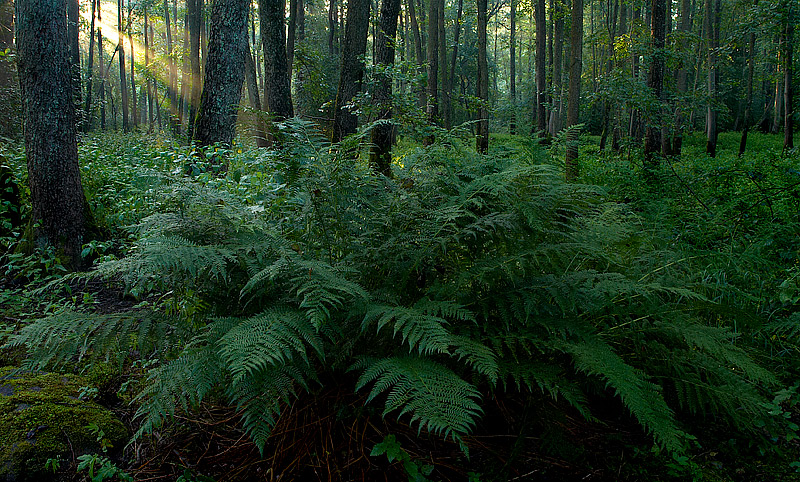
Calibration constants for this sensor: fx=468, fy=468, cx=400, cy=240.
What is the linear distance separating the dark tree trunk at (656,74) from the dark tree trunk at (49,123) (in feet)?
31.4

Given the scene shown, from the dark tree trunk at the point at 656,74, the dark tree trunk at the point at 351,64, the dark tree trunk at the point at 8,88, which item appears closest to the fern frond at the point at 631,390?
the dark tree trunk at the point at 351,64

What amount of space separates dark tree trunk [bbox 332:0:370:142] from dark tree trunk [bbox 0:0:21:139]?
8.94 metres

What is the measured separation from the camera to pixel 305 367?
1.91 m

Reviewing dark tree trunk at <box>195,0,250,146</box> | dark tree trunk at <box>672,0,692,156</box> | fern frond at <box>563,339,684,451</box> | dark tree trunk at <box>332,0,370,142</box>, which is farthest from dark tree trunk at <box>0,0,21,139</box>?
dark tree trunk at <box>672,0,692,156</box>

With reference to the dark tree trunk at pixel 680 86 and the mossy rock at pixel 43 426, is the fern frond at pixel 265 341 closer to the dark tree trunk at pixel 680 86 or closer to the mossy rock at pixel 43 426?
the mossy rock at pixel 43 426

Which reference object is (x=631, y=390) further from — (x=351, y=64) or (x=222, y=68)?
(x=351, y=64)

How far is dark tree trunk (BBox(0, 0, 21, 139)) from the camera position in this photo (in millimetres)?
12055

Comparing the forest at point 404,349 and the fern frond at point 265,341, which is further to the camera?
the forest at point 404,349

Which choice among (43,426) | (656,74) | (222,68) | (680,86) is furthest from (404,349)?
(680,86)

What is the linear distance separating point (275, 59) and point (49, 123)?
5.94m

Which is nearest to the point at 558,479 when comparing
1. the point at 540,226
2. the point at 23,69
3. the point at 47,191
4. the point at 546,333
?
the point at 546,333

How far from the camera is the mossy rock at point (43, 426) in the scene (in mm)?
2227

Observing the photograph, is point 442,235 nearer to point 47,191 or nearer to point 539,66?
point 47,191

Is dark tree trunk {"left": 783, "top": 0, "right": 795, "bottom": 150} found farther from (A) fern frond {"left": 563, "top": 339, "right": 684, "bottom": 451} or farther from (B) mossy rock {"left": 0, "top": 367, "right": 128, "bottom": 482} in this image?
(B) mossy rock {"left": 0, "top": 367, "right": 128, "bottom": 482}
